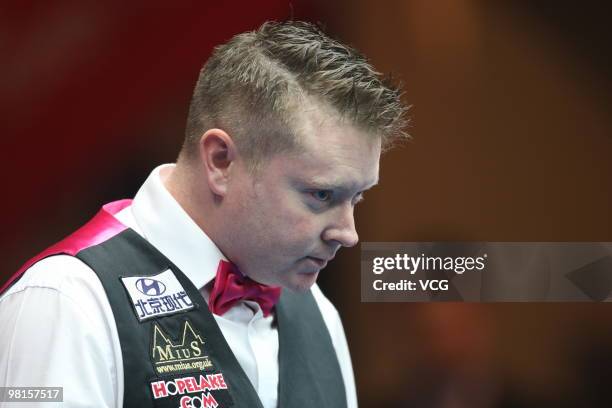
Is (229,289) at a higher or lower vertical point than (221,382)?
higher

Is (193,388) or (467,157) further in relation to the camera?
(467,157)

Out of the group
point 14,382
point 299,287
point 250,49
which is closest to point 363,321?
point 299,287

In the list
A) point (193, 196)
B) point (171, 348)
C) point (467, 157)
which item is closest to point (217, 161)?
point (193, 196)

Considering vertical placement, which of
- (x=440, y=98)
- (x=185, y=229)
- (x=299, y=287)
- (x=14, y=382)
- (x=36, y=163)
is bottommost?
(x=14, y=382)

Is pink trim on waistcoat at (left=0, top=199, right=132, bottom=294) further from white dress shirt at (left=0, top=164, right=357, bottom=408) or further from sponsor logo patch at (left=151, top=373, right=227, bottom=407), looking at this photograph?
sponsor logo patch at (left=151, top=373, right=227, bottom=407)

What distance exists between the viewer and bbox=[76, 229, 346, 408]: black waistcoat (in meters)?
1.72

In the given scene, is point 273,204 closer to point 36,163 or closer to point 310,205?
point 310,205

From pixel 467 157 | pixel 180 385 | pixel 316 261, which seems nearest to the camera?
pixel 180 385

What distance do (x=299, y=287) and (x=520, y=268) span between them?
A: 129 centimetres

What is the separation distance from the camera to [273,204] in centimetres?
182

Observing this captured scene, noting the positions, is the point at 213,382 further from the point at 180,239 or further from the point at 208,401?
the point at 180,239

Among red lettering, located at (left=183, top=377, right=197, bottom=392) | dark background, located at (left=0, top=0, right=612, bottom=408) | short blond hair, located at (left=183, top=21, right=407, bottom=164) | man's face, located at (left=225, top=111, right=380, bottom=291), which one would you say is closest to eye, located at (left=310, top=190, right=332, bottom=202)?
man's face, located at (left=225, top=111, right=380, bottom=291)

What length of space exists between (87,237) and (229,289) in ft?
1.01

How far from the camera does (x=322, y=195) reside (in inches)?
71.3
